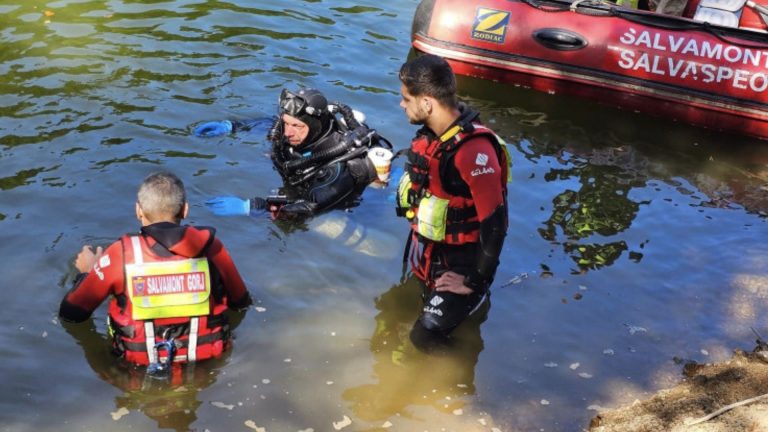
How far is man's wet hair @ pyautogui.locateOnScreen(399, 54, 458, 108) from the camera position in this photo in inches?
188

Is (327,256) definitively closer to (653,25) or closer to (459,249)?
(459,249)

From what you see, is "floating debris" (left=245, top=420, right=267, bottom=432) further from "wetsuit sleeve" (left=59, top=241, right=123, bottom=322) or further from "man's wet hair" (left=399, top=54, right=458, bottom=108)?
"man's wet hair" (left=399, top=54, right=458, bottom=108)

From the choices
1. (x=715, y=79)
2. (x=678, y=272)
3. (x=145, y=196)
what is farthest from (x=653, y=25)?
(x=145, y=196)

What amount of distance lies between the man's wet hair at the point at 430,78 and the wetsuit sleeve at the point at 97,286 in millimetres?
1976

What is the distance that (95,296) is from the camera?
15.2 feet

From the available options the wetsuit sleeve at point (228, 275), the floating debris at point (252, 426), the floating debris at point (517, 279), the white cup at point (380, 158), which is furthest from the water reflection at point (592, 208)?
the floating debris at point (252, 426)

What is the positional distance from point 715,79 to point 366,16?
5.34 metres

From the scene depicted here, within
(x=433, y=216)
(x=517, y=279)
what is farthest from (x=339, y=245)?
(x=433, y=216)

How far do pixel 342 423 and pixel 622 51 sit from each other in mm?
6577

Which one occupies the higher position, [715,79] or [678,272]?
[715,79]

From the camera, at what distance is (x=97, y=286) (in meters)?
4.57

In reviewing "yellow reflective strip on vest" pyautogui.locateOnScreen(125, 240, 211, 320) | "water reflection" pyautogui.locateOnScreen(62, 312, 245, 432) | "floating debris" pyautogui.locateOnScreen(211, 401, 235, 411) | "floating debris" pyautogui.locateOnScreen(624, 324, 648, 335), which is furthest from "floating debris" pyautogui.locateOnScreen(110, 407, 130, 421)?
"floating debris" pyautogui.locateOnScreen(624, 324, 648, 335)

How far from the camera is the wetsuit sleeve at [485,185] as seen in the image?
4.82 meters

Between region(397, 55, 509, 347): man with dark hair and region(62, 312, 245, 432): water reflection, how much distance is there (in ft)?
4.86
